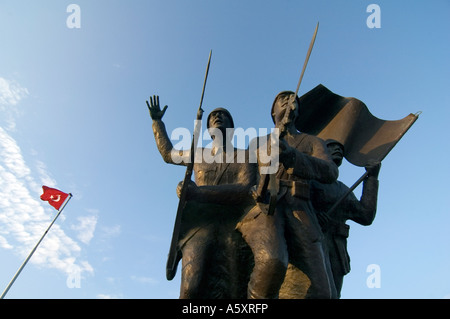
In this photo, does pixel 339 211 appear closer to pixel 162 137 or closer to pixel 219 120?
pixel 219 120

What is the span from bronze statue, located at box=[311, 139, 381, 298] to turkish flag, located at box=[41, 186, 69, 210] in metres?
11.9

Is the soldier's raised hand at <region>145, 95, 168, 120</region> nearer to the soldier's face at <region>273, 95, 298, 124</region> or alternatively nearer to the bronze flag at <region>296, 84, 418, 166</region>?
the soldier's face at <region>273, 95, 298, 124</region>

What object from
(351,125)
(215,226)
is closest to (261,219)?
(215,226)

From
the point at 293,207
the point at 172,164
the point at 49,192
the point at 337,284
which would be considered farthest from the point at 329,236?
the point at 49,192

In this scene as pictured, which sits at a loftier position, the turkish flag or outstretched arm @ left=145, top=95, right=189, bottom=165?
the turkish flag

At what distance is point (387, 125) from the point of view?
623cm

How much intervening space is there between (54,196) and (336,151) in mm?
12282

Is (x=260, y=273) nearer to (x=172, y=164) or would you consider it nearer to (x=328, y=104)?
(x=172, y=164)

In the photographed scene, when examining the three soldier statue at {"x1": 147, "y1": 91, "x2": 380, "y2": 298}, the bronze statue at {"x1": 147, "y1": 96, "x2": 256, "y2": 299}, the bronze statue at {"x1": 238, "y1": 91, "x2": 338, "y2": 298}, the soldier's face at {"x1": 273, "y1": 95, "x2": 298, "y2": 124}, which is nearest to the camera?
the bronze statue at {"x1": 238, "y1": 91, "x2": 338, "y2": 298}

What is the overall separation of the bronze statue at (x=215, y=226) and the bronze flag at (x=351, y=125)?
2110 millimetres

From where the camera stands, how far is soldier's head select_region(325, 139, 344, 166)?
6.03 m

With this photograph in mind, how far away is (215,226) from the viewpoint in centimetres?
466

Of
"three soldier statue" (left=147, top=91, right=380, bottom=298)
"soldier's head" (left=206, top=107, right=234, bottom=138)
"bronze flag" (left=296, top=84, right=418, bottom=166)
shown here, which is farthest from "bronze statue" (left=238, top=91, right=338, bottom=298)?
"bronze flag" (left=296, top=84, right=418, bottom=166)

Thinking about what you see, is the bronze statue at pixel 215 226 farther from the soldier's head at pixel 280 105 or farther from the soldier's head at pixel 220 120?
the soldier's head at pixel 280 105
